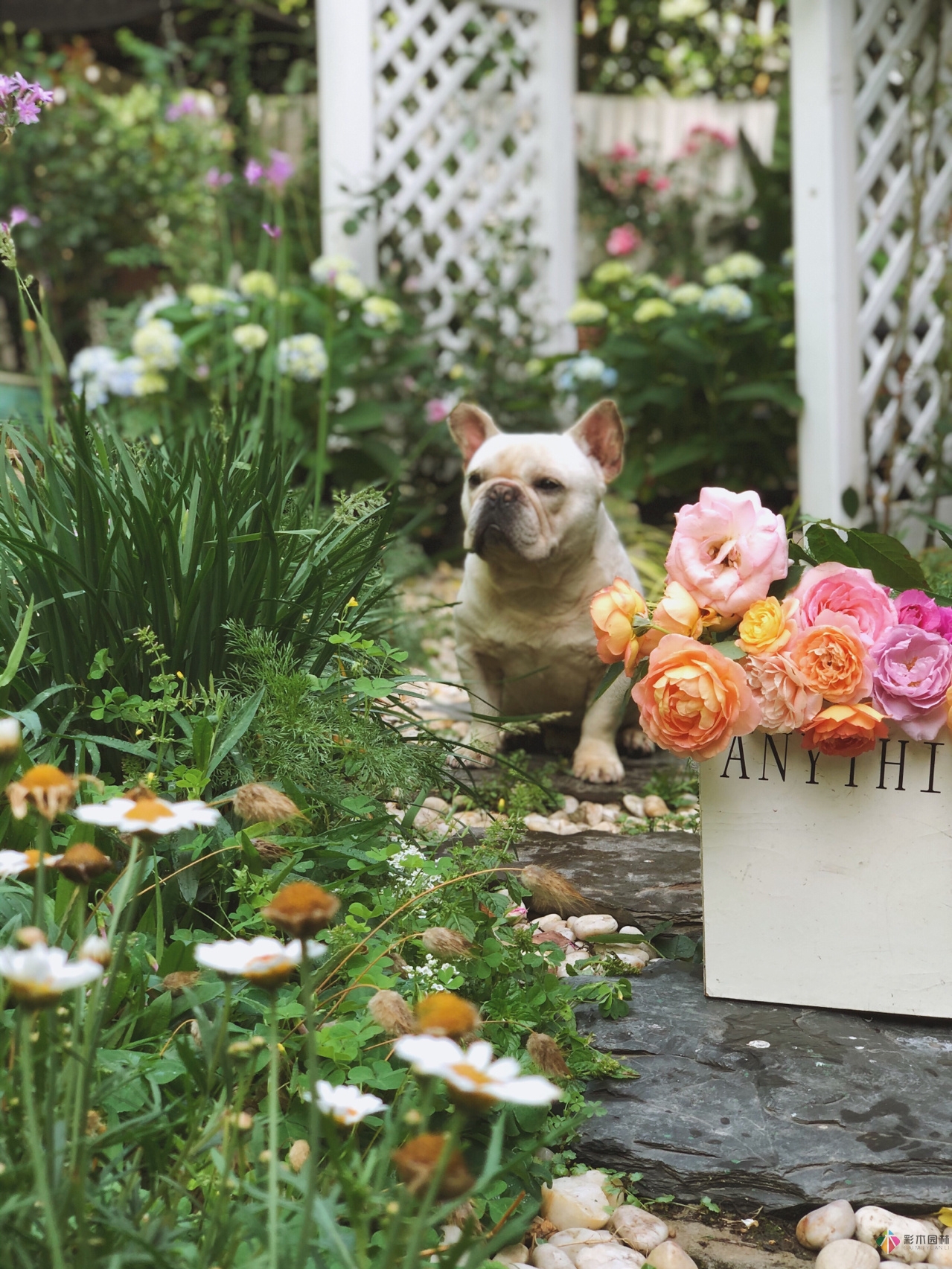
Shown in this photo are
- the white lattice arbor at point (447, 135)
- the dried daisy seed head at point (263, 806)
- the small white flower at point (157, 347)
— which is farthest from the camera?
the white lattice arbor at point (447, 135)

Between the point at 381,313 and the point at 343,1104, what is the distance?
163 inches

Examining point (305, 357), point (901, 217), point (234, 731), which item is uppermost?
point (901, 217)

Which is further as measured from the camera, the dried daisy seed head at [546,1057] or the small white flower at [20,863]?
the dried daisy seed head at [546,1057]

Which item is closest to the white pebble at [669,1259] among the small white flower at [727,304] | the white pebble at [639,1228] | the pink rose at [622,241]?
the white pebble at [639,1228]

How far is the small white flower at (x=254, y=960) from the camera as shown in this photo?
33.1 inches

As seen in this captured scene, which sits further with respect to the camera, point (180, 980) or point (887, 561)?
point (887, 561)

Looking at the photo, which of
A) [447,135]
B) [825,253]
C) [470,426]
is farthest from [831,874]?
[447,135]

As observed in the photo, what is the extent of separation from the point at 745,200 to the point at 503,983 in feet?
26.0

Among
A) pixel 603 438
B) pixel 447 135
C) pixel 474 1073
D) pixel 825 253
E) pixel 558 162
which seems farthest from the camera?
pixel 558 162

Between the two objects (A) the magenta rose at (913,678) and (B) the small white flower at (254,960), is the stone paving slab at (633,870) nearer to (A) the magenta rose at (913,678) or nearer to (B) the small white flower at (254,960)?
(A) the magenta rose at (913,678)

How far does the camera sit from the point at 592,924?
1.82 meters

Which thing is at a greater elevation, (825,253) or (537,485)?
(825,253)

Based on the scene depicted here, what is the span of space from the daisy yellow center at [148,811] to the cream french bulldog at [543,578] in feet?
4.76

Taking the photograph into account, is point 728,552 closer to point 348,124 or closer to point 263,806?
point 263,806
